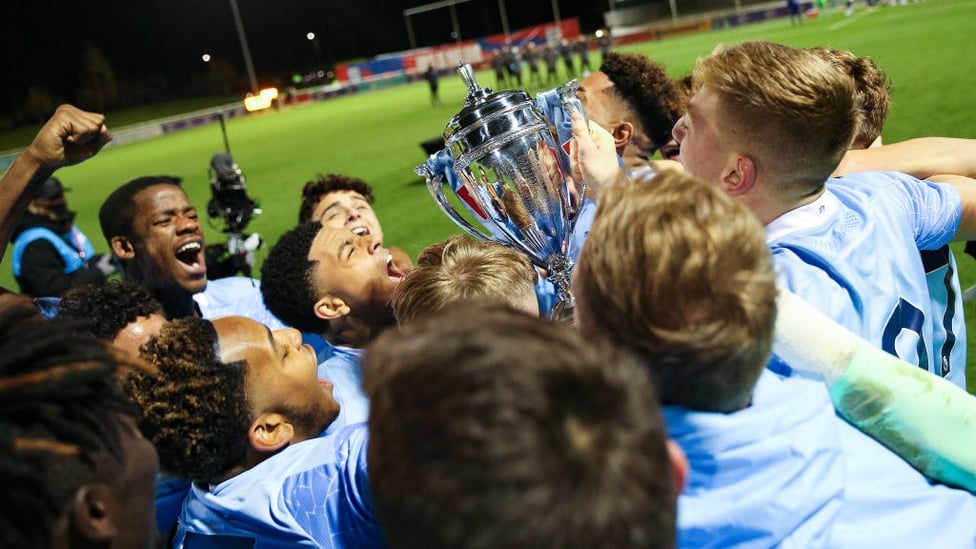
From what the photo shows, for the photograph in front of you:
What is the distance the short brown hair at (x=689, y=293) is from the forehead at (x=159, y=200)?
4.26 m

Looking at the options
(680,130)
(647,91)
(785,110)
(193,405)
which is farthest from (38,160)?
(647,91)

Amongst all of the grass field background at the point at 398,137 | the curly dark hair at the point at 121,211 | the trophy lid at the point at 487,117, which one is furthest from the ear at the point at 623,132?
the curly dark hair at the point at 121,211

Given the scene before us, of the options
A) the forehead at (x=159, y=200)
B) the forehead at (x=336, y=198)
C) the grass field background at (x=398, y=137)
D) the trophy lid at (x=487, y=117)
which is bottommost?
the grass field background at (x=398, y=137)

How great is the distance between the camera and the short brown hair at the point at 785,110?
6.41 feet

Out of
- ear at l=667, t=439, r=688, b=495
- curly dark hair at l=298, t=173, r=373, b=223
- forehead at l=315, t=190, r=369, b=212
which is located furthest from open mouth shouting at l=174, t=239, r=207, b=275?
ear at l=667, t=439, r=688, b=495

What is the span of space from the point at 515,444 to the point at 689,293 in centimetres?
46

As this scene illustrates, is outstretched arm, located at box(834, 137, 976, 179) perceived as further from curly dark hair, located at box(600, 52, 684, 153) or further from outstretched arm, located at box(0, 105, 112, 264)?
outstretched arm, located at box(0, 105, 112, 264)

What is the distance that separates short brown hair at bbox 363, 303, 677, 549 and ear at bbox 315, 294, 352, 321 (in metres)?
2.40

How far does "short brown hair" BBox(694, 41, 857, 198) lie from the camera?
196 cm

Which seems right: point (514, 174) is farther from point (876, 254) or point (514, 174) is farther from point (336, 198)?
point (336, 198)

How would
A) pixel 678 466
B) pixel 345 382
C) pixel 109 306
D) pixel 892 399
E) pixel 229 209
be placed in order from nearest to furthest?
pixel 678 466, pixel 892 399, pixel 345 382, pixel 109 306, pixel 229 209

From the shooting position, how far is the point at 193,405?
2.25 m

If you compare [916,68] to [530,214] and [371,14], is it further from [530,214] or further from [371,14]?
[371,14]

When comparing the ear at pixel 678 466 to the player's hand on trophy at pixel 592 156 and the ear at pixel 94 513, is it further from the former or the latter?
the player's hand on trophy at pixel 592 156
